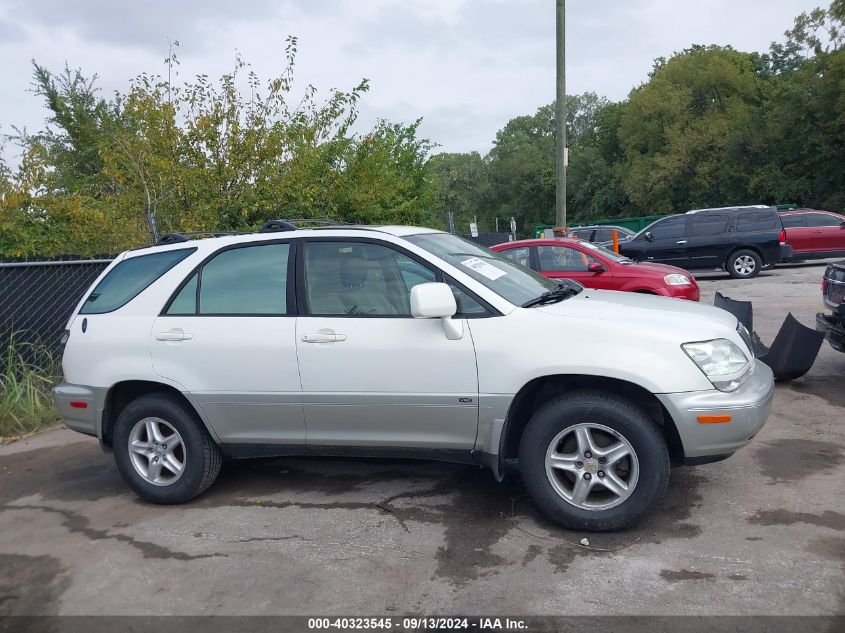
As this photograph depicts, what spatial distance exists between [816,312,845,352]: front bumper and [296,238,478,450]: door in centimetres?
442

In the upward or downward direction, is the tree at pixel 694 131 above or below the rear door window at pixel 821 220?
above

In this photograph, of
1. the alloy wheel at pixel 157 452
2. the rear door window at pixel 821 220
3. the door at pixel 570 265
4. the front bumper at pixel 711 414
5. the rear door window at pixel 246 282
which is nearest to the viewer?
the front bumper at pixel 711 414

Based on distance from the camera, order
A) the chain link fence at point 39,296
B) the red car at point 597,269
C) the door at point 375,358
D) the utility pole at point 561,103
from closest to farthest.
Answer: the door at point 375,358 < the chain link fence at point 39,296 < the red car at point 597,269 < the utility pole at point 561,103

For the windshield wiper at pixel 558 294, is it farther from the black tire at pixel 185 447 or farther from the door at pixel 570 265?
the door at pixel 570 265

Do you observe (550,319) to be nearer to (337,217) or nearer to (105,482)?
(105,482)

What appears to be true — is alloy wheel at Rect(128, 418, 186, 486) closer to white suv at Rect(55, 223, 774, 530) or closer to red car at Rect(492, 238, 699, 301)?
white suv at Rect(55, 223, 774, 530)

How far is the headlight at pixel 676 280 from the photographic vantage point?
1070 cm

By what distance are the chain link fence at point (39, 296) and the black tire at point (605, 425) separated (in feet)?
19.6

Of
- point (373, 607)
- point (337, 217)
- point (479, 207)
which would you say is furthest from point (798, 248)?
point (479, 207)

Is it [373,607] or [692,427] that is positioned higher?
[692,427]

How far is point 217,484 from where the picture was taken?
214 inches

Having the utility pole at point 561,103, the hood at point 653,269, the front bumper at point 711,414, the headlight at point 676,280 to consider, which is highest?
the utility pole at point 561,103

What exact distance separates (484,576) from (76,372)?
3.08 m

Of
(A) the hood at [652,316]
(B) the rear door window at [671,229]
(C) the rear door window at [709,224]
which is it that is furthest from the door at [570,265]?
(C) the rear door window at [709,224]
